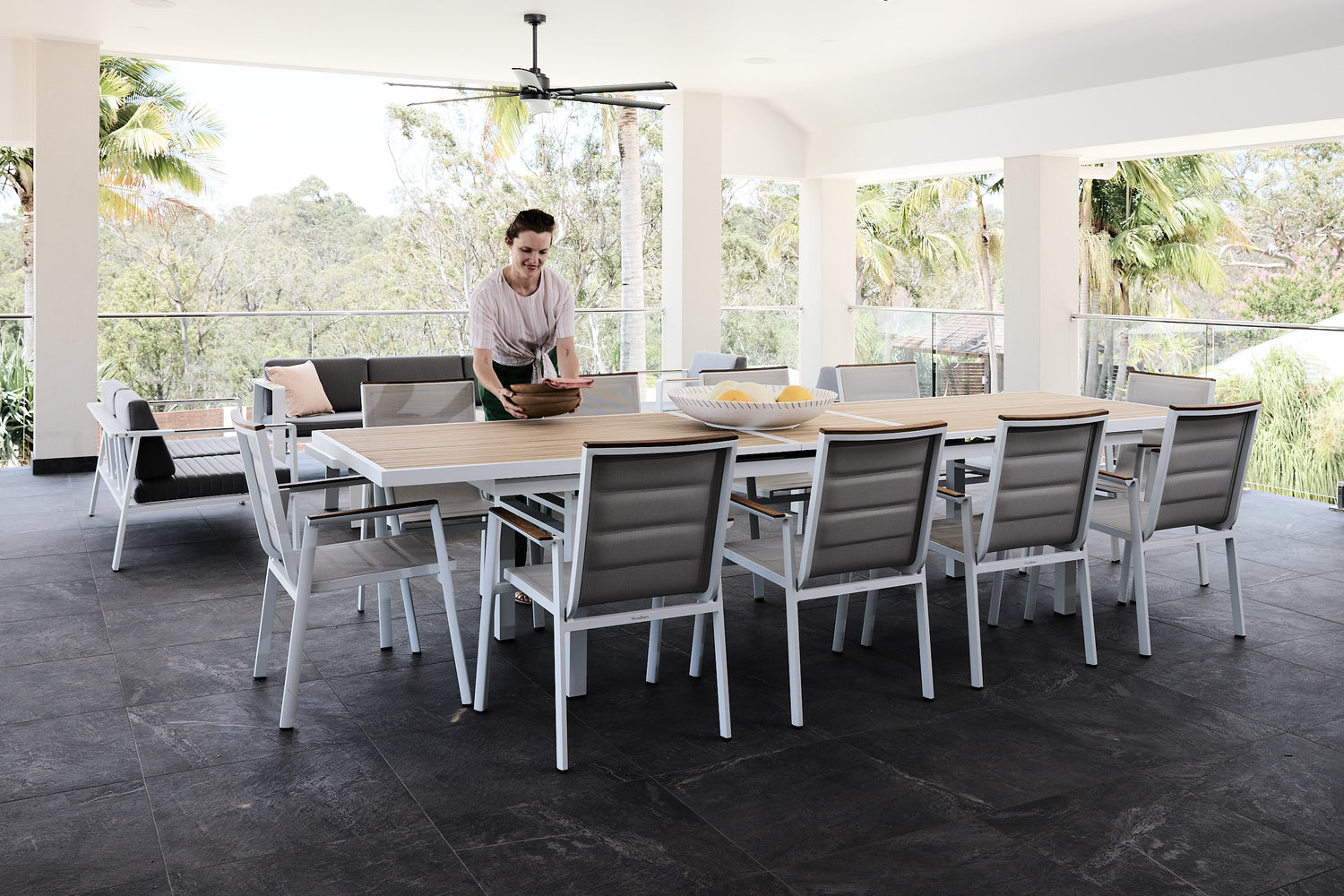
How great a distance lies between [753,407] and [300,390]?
169 inches

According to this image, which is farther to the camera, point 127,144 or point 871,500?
point 127,144

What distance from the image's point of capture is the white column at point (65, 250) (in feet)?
24.0

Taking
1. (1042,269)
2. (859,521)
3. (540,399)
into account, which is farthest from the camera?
(1042,269)

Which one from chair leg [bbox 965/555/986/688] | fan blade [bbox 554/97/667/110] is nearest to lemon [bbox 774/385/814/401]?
chair leg [bbox 965/555/986/688]

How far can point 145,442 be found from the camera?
16.5 ft

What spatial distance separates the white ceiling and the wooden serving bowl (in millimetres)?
3275

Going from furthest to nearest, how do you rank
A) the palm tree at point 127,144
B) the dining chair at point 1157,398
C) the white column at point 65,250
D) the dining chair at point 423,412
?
the palm tree at point 127,144 < the white column at point 65,250 < the dining chair at point 1157,398 < the dining chair at point 423,412

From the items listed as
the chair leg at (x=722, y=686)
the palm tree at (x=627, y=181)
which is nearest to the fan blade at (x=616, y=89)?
the chair leg at (x=722, y=686)

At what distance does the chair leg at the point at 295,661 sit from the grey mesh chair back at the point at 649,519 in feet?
2.48

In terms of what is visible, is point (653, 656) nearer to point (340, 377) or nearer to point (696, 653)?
point (696, 653)

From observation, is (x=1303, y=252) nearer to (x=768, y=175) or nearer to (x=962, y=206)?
(x=962, y=206)

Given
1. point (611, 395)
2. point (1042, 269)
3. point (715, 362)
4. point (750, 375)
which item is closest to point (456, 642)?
point (611, 395)

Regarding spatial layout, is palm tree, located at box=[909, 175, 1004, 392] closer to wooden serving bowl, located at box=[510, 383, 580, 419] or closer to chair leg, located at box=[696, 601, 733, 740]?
wooden serving bowl, located at box=[510, 383, 580, 419]

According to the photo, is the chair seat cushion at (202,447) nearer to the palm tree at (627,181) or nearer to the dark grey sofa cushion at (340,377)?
the dark grey sofa cushion at (340,377)
